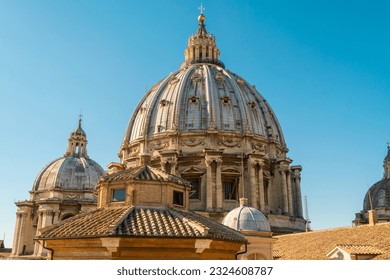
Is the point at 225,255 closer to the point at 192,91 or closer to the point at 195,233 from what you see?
the point at 195,233

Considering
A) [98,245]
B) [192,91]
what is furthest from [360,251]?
[192,91]

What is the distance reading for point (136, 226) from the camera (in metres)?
12.1

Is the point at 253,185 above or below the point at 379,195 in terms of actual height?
below

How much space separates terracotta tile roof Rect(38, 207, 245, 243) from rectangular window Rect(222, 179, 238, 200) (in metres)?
33.4

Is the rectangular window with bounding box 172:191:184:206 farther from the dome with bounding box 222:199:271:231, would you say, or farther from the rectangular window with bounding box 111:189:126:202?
the dome with bounding box 222:199:271:231

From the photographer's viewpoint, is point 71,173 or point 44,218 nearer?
point 44,218

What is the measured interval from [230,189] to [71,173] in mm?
23249

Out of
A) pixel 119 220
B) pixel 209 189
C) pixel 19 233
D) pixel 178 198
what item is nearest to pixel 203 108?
pixel 209 189

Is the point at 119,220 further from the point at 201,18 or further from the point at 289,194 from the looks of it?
the point at 201,18

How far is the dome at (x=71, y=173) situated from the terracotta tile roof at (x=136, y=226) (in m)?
44.7

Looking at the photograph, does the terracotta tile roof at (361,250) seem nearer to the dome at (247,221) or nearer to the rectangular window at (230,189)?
the dome at (247,221)

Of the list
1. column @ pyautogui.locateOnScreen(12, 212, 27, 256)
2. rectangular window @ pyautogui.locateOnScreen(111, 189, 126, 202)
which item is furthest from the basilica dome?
rectangular window @ pyautogui.locateOnScreen(111, 189, 126, 202)

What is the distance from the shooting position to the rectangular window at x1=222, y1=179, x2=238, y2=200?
156 feet
